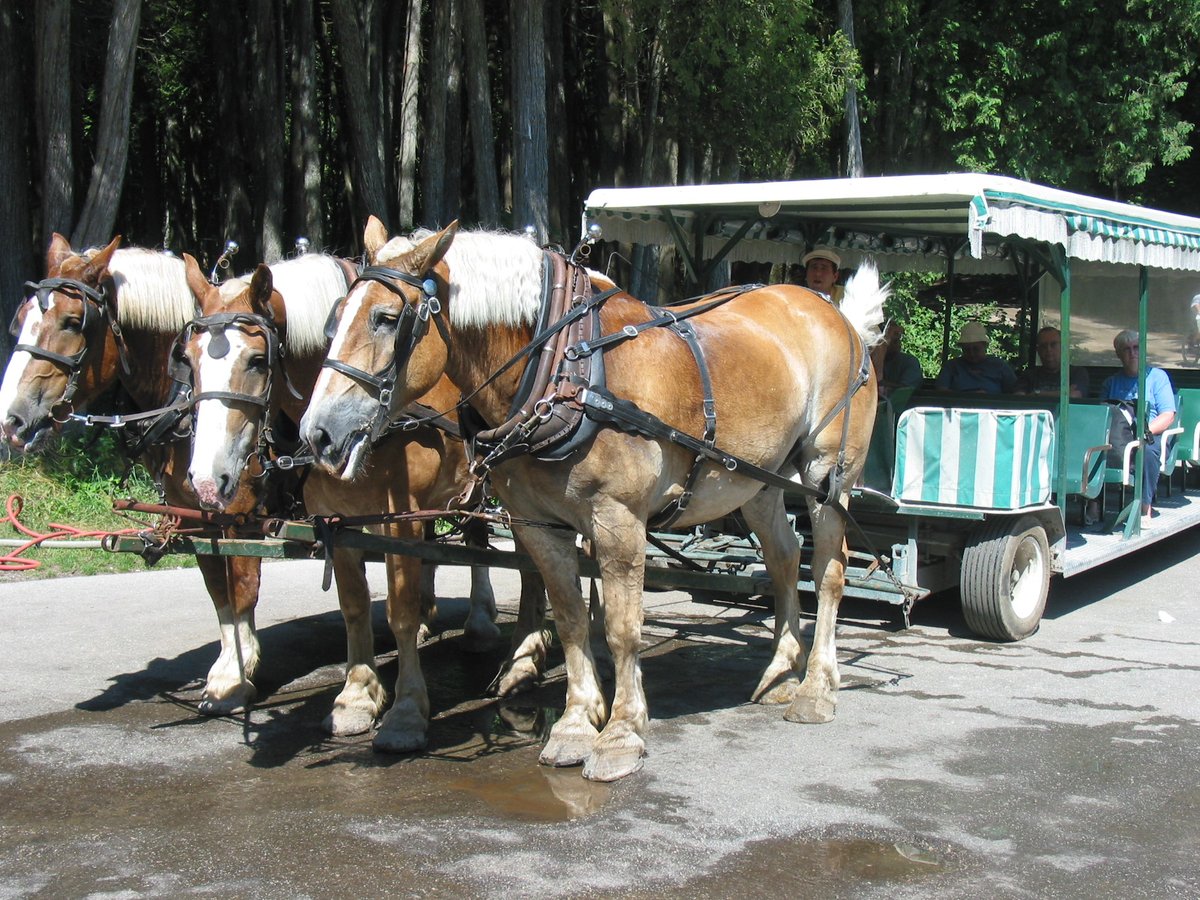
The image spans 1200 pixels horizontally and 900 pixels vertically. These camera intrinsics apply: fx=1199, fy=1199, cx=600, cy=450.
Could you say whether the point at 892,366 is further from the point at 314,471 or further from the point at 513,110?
the point at 513,110

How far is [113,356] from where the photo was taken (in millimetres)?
5289

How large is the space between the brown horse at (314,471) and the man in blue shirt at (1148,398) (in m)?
5.80

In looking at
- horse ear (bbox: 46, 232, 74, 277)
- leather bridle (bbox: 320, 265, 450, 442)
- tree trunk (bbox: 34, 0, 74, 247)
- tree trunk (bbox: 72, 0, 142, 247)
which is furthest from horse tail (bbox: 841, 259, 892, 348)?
tree trunk (bbox: 34, 0, 74, 247)

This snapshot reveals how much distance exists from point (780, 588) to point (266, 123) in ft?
34.8

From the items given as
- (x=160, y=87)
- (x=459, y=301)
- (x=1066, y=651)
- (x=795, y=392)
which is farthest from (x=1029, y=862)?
(x=160, y=87)

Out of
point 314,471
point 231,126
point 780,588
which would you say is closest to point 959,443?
point 780,588

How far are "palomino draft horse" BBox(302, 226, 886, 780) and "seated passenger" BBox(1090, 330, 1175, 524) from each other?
450 centimetres

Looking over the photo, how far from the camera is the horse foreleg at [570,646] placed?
4910 millimetres

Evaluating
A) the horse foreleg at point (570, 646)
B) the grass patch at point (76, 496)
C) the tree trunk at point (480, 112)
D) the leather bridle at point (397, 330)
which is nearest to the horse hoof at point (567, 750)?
the horse foreleg at point (570, 646)

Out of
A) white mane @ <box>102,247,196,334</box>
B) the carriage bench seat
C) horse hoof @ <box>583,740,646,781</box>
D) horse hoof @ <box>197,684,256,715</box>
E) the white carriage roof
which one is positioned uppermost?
the white carriage roof

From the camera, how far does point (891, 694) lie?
6.07 m

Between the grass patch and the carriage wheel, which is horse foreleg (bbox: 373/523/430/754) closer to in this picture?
the carriage wheel

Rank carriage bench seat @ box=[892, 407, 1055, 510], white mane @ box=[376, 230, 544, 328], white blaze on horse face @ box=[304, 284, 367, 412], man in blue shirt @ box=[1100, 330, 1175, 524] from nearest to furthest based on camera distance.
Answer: white blaze on horse face @ box=[304, 284, 367, 412], white mane @ box=[376, 230, 544, 328], carriage bench seat @ box=[892, 407, 1055, 510], man in blue shirt @ box=[1100, 330, 1175, 524]

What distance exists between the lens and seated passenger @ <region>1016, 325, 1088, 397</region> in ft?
30.7
